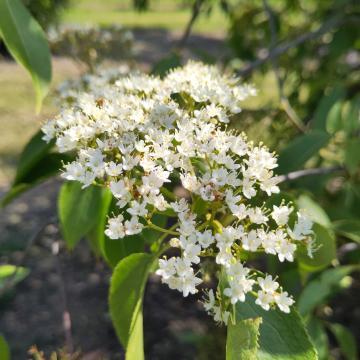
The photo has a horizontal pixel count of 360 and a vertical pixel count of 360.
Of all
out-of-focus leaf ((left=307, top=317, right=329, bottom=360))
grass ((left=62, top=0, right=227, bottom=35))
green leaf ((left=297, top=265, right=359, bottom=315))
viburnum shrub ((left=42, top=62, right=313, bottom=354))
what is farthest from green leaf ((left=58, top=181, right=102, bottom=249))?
grass ((left=62, top=0, right=227, bottom=35))

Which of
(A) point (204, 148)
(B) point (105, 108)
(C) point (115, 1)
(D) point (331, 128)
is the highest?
(C) point (115, 1)

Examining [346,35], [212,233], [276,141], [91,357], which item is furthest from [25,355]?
A: [346,35]

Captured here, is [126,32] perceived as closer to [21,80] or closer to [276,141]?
[276,141]

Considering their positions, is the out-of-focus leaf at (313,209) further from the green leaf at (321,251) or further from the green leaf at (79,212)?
the green leaf at (79,212)

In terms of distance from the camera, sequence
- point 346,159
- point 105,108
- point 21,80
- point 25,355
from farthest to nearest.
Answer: point 21,80, point 25,355, point 346,159, point 105,108

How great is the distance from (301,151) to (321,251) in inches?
9.1

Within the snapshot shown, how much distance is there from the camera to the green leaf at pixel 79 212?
3.21ft

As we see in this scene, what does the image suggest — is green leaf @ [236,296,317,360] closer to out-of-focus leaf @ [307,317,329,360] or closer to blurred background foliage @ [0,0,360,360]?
blurred background foliage @ [0,0,360,360]

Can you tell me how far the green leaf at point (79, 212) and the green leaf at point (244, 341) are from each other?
0.39 m

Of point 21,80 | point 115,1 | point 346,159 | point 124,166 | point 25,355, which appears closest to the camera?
point 124,166

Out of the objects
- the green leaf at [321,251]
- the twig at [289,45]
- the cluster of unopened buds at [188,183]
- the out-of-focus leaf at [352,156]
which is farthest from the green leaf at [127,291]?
the twig at [289,45]

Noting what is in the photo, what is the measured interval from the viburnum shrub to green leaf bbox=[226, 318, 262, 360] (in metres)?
0.03

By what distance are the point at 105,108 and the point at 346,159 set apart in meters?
0.68

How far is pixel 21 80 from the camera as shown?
5473 mm
